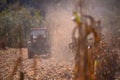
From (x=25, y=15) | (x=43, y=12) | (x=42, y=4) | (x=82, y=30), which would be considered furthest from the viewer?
(x=42, y=4)

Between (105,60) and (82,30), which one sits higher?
(82,30)

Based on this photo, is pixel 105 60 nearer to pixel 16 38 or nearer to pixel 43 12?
pixel 16 38

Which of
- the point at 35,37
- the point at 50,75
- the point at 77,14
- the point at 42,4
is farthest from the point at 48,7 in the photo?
the point at 77,14

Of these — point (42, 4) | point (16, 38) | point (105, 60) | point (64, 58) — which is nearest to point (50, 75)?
point (105, 60)

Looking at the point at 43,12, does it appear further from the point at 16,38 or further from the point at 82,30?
the point at 82,30

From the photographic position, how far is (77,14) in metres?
2.38

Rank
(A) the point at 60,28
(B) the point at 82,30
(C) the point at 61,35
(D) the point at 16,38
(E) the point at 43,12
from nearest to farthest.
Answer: (B) the point at 82,30, (C) the point at 61,35, (A) the point at 60,28, (D) the point at 16,38, (E) the point at 43,12

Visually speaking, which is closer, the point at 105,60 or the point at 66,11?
the point at 105,60

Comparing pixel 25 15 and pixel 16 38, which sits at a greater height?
pixel 25 15

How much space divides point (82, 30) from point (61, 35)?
9230 mm

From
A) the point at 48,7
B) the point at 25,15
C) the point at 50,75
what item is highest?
the point at 48,7

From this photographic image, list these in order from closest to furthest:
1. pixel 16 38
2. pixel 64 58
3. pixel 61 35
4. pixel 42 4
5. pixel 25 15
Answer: pixel 64 58 < pixel 61 35 < pixel 16 38 < pixel 25 15 < pixel 42 4

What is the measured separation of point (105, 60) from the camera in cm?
536

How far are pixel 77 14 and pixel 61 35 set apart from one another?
9.15 metres
